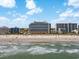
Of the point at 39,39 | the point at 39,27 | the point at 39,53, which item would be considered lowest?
the point at 39,53

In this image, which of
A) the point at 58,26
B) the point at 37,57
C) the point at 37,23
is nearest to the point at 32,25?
the point at 37,23

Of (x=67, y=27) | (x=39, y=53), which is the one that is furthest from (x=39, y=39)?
(x=67, y=27)

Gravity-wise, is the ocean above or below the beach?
below

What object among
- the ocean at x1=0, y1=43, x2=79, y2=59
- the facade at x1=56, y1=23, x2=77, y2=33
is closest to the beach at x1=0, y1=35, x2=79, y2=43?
the ocean at x1=0, y1=43, x2=79, y2=59

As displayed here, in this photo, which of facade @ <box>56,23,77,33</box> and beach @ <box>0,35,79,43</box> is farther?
facade @ <box>56,23,77,33</box>

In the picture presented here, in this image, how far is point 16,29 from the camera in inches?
4747

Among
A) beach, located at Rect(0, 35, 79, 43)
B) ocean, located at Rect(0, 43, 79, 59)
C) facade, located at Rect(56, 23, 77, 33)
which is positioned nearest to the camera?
ocean, located at Rect(0, 43, 79, 59)

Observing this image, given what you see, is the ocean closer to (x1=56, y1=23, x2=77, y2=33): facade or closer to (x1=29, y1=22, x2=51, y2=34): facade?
(x1=29, y1=22, x2=51, y2=34): facade

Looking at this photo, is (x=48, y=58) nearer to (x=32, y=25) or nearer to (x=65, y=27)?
(x=32, y=25)

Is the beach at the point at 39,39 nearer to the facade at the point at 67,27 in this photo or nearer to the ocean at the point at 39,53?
the ocean at the point at 39,53

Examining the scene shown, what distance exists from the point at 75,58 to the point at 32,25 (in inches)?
3835

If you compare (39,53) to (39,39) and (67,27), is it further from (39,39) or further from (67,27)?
(67,27)

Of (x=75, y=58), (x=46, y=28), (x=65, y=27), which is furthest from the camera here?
(x=65, y=27)

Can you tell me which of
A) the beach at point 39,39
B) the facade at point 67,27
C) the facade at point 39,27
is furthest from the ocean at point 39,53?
the facade at point 67,27
